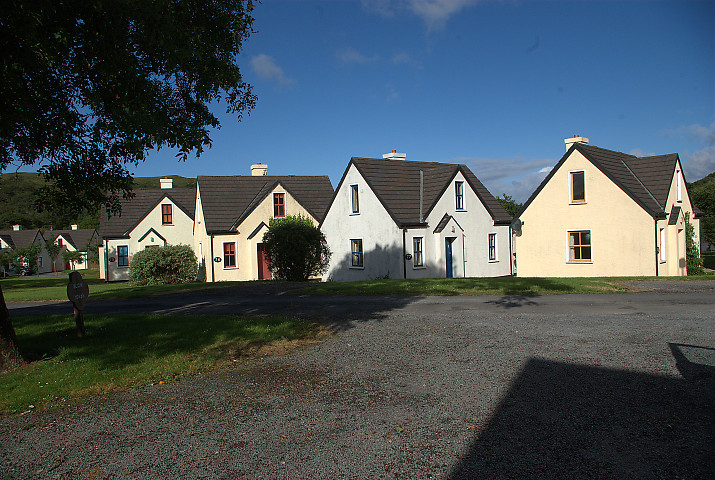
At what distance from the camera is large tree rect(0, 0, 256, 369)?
25.0 feet

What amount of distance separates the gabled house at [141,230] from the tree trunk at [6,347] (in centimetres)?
3313

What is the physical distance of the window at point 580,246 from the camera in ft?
86.2

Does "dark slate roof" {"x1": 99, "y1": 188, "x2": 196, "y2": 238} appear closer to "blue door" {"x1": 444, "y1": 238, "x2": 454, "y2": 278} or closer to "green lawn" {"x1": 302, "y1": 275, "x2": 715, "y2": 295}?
"blue door" {"x1": 444, "y1": 238, "x2": 454, "y2": 278}

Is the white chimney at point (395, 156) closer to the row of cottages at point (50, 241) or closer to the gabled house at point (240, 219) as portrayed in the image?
the gabled house at point (240, 219)

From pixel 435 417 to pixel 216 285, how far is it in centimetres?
1947

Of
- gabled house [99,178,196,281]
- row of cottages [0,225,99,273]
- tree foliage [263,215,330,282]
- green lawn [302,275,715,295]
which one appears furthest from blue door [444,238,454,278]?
row of cottages [0,225,99,273]

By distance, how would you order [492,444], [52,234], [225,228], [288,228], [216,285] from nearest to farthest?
[492,444] < [216,285] < [288,228] < [225,228] < [52,234]

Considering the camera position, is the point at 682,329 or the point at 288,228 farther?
the point at 288,228

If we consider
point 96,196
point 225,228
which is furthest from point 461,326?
point 225,228

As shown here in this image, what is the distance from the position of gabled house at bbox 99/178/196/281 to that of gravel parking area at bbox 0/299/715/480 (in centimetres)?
3508

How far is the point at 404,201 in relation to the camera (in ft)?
94.5

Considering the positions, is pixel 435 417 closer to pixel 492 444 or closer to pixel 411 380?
pixel 492 444

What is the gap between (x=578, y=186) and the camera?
26.4 meters

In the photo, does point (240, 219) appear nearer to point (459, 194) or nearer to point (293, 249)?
point (293, 249)
